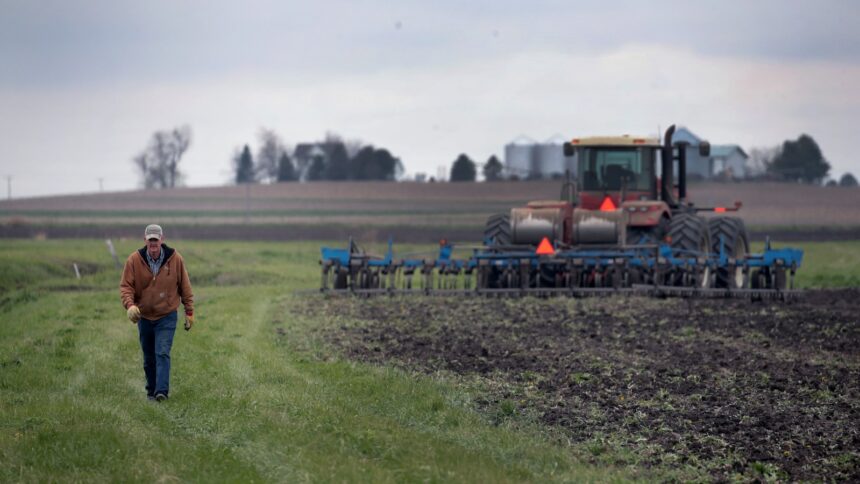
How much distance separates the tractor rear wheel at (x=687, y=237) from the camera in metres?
25.0

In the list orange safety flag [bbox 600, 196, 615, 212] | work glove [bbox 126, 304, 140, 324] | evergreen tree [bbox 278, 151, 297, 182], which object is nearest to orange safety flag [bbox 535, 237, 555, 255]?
orange safety flag [bbox 600, 196, 615, 212]

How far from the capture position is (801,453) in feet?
30.1

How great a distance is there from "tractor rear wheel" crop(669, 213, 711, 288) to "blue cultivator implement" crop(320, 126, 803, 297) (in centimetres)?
2

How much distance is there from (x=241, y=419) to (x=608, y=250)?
52.0ft

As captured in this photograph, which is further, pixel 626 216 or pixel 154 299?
pixel 626 216

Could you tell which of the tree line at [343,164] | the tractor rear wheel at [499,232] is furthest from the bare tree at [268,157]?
the tractor rear wheel at [499,232]

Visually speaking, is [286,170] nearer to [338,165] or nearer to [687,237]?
[338,165]

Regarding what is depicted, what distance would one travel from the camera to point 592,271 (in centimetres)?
2483

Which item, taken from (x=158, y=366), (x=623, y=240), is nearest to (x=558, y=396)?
(x=158, y=366)

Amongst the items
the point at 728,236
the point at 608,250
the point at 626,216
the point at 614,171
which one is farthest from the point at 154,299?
the point at 728,236

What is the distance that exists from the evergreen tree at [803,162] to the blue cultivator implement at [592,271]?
228ft

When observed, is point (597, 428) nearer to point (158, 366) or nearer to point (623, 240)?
point (158, 366)

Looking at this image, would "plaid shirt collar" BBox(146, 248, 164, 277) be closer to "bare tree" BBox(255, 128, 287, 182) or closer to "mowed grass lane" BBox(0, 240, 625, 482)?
"mowed grass lane" BBox(0, 240, 625, 482)

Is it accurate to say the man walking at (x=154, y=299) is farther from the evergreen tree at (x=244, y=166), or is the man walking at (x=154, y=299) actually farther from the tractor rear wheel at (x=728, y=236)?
the evergreen tree at (x=244, y=166)
